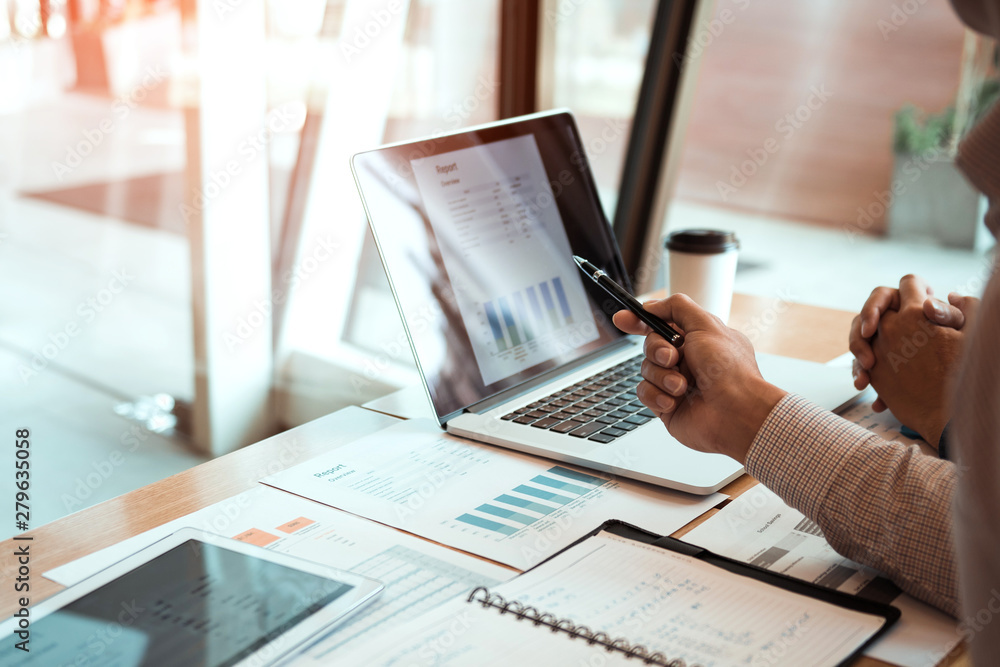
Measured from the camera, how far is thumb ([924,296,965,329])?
3.39 feet

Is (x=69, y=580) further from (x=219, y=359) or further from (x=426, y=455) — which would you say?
(x=219, y=359)

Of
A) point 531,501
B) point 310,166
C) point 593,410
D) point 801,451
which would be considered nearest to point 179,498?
point 531,501

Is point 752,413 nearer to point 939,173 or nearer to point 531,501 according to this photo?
point 531,501

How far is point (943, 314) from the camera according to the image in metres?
1.04

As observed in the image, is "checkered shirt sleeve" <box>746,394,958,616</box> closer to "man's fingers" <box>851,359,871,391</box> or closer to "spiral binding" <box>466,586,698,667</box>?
"spiral binding" <box>466,586,698,667</box>

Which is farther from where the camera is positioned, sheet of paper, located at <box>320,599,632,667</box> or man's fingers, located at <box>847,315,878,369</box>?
man's fingers, located at <box>847,315,878,369</box>

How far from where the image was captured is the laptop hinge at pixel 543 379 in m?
1.05

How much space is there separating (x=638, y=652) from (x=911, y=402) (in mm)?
582

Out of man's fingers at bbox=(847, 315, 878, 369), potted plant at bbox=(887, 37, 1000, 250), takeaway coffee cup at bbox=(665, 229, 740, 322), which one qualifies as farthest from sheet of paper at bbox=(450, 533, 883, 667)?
potted plant at bbox=(887, 37, 1000, 250)

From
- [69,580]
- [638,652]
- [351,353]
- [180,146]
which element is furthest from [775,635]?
[351,353]

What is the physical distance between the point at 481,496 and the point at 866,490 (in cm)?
35

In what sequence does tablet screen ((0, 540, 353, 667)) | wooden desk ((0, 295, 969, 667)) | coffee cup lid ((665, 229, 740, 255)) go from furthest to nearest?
1. coffee cup lid ((665, 229, 740, 255))
2. wooden desk ((0, 295, 969, 667))
3. tablet screen ((0, 540, 353, 667))

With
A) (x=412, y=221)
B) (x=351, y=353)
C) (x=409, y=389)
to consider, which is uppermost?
(x=412, y=221)

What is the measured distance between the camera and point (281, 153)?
6.63 feet
